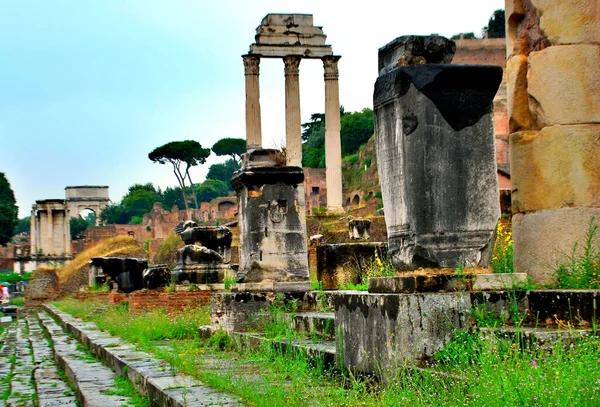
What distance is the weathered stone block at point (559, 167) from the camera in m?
5.05

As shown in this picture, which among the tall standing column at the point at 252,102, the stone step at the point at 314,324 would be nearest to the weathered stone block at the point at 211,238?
the stone step at the point at 314,324

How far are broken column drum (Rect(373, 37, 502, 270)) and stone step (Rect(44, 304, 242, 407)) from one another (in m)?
1.25

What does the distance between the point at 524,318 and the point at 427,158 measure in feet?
3.04

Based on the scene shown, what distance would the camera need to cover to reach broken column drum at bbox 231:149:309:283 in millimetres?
8359

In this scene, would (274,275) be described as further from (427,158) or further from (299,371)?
(427,158)

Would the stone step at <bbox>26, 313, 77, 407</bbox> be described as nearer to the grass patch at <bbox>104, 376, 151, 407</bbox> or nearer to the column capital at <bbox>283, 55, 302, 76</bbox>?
the grass patch at <bbox>104, 376, 151, 407</bbox>

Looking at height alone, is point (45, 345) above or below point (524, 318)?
below

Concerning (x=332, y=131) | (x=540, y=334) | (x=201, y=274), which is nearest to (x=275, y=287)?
(x=540, y=334)

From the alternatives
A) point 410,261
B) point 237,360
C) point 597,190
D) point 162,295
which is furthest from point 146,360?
point 162,295

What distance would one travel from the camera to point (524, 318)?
4.19 meters

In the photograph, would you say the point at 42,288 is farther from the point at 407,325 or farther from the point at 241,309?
the point at 407,325

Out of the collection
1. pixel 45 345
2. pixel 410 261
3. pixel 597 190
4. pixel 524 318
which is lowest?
pixel 45 345

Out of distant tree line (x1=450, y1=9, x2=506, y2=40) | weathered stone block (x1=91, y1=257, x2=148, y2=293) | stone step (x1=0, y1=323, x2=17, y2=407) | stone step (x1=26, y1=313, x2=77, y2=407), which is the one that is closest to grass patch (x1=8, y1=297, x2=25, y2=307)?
stone step (x1=0, y1=323, x2=17, y2=407)

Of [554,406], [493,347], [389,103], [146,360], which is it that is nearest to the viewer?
[554,406]
